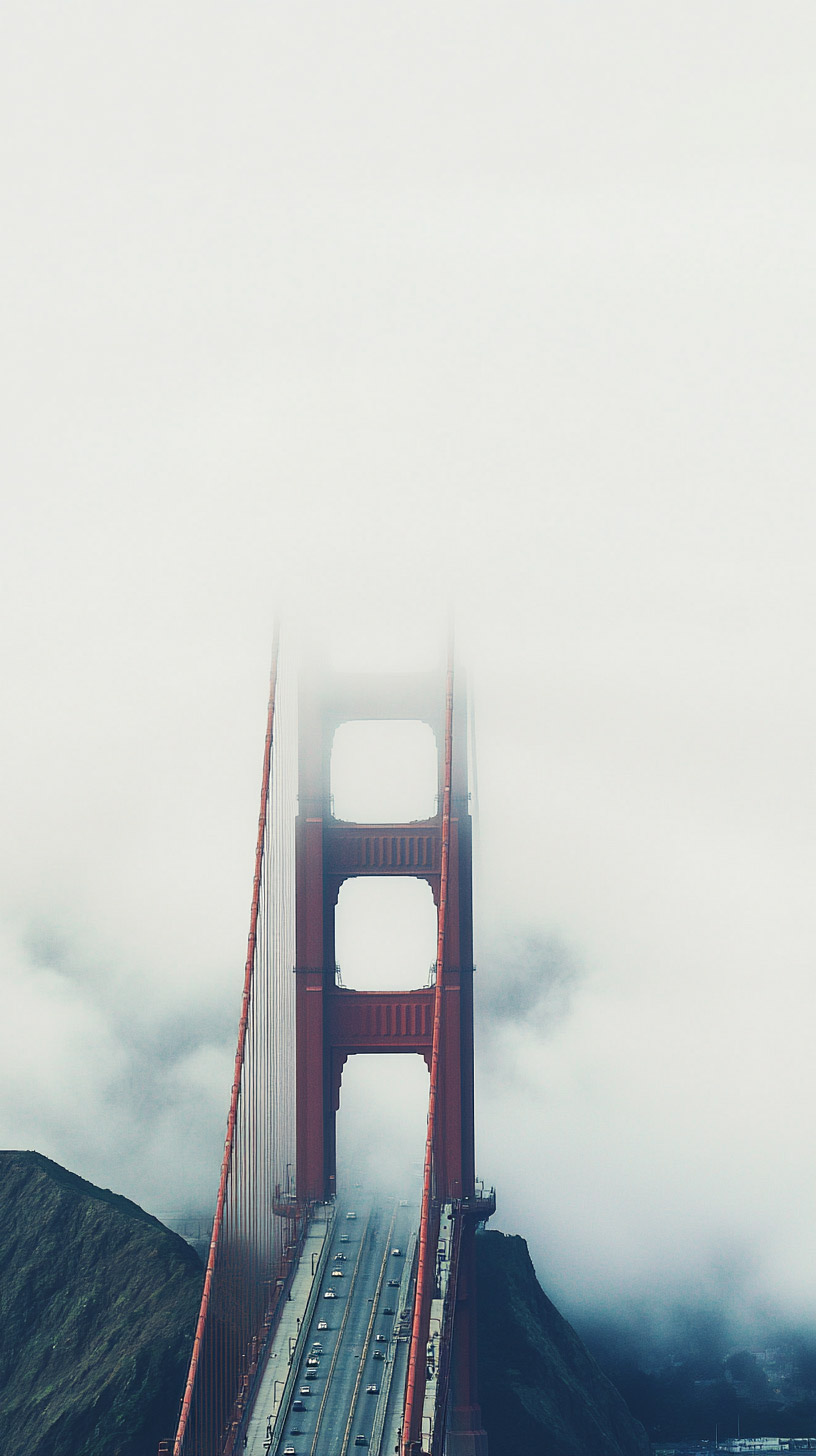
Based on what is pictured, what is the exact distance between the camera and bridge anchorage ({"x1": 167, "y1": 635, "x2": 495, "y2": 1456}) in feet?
192

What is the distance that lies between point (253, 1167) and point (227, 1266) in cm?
560

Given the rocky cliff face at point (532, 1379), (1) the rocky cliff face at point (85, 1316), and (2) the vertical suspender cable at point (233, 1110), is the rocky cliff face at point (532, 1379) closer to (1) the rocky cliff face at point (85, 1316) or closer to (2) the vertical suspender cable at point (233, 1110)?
(1) the rocky cliff face at point (85, 1316)

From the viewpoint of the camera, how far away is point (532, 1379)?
100125mm

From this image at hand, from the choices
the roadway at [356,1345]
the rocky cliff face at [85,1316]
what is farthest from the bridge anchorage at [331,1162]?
the rocky cliff face at [85,1316]

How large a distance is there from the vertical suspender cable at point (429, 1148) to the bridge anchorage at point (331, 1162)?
0.21m

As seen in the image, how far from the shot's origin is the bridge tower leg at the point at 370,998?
234 feet

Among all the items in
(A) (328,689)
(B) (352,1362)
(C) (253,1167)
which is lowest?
(B) (352,1362)

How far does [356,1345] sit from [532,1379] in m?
42.5

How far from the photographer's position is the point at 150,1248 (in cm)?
10156

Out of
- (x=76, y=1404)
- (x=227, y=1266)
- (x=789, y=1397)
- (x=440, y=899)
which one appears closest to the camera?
(x=227, y=1266)

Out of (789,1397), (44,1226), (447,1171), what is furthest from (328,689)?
(789,1397)

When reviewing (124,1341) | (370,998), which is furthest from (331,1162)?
(124,1341)

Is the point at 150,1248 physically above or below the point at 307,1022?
below

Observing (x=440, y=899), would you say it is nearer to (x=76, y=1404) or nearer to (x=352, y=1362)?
(x=352, y=1362)
